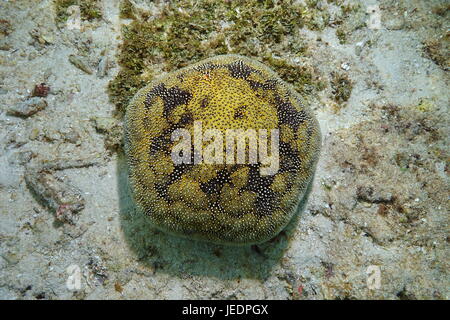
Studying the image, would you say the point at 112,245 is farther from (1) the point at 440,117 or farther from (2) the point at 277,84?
(1) the point at 440,117

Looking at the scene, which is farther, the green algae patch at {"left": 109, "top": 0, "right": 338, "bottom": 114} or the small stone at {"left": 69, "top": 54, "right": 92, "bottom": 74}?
the small stone at {"left": 69, "top": 54, "right": 92, "bottom": 74}

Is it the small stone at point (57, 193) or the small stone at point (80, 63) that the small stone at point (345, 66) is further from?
the small stone at point (57, 193)

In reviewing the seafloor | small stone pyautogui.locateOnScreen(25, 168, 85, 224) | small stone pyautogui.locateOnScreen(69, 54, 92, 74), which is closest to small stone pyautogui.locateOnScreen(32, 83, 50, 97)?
the seafloor

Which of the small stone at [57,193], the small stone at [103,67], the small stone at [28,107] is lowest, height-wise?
the small stone at [57,193]

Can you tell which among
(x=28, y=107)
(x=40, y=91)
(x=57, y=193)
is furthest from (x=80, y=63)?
(x=57, y=193)

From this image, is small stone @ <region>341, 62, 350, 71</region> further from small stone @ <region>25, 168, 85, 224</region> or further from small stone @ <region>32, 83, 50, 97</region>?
small stone @ <region>32, 83, 50, 97</region>

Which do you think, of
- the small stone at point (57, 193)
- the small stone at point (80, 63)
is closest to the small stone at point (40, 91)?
the small stone at point (80, 63)
